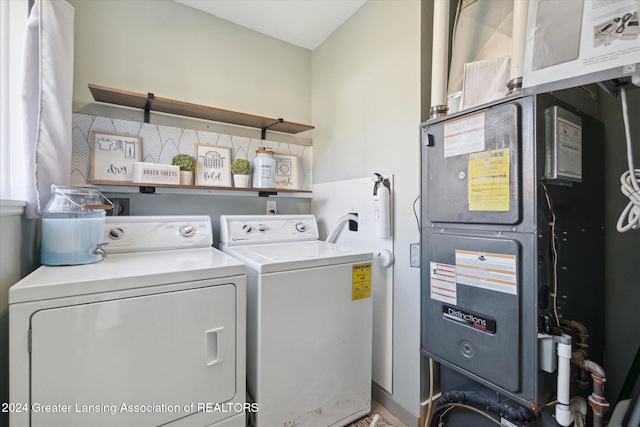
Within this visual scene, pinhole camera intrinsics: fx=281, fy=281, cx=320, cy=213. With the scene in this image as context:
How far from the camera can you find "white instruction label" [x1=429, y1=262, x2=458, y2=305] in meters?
1.15

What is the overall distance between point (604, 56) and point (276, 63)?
2072 millimetres

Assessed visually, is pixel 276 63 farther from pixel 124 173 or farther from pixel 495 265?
pixel 495 265

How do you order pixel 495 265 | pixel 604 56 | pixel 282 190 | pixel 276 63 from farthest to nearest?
pixel 276 63, pixel 282 190, pixel 495 265, pixel 604 56

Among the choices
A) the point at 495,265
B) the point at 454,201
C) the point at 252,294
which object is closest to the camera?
the point at 495,265

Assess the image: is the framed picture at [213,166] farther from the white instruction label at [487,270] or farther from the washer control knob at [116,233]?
the white instruction label at [487,270]

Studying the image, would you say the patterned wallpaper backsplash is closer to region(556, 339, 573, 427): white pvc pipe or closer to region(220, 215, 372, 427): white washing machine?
region(220, 215, 372, 427): white washing machine

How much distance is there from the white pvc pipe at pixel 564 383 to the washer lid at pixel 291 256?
0.88 m

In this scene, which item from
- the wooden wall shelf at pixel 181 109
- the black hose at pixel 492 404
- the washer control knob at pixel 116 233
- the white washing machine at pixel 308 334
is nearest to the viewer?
the black hose at pixel 492 404

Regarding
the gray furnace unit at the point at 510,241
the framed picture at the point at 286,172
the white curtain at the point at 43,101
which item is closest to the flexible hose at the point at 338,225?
the framed picture at the point at 286,172

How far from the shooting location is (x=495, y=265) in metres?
1.01

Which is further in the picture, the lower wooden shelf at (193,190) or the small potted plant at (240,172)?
the small potted plant at (240,172)

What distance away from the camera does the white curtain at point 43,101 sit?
1.23m

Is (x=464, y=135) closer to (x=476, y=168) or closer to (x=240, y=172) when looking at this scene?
(x=476, y=168)

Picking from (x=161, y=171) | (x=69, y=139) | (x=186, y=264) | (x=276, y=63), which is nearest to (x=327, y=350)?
(x=186, y=264)
